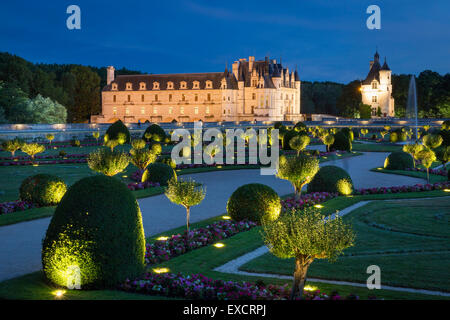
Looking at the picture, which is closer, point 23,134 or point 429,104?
point 23,134

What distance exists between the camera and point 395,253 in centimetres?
1062

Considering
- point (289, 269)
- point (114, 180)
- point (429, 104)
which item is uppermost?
point (429, 104)

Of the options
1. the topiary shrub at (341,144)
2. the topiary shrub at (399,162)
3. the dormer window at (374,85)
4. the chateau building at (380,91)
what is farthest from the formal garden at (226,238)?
the dormer window at (374,85)

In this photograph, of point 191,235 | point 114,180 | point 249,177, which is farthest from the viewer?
point 249,177

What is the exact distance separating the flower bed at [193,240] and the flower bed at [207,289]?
171 cm

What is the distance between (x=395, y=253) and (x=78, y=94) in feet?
268

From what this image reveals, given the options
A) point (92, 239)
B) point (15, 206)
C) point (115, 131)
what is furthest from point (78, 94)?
point (92, 239)

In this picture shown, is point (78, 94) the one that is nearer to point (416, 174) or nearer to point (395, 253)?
point (416, 174)

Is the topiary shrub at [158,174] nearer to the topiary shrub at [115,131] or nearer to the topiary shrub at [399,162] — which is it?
the topiary shrub at [399,162]
